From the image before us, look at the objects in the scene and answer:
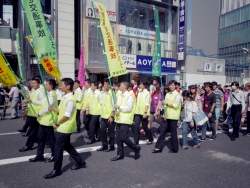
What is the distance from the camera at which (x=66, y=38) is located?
1770 centimetres

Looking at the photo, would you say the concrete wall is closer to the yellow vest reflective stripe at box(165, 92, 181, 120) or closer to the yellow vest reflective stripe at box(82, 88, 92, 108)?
the yellow vest reflective stripe at box(82, 88, 92, 108)

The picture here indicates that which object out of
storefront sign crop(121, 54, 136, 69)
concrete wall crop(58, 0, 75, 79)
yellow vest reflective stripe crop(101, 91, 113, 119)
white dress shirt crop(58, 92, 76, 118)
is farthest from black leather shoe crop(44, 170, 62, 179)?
storefront sign crop(121, 54, 136, 69)

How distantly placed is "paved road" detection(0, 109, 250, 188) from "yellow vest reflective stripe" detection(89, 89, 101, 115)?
0.94 metres

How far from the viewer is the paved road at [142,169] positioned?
384 cm

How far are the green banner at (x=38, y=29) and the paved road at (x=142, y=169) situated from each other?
2.28 m

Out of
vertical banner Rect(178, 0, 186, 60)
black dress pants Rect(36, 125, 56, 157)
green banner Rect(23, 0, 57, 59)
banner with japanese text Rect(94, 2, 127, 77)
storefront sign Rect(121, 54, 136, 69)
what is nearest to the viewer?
green banner Rect(23, 0, 57, 59)

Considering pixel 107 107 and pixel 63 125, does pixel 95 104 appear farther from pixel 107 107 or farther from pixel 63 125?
pixel 63 125

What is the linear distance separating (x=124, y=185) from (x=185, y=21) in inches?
896

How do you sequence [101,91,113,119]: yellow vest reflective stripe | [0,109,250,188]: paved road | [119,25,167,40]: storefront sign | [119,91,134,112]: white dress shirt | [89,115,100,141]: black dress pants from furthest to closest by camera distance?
1. [119,25,167,40]: storefront sign
2. [89,115,100,141]: black dress pants
3. [101,91,113,119]: yellow vest reflective stripe
4. [119,91,134,112]: white dress shirt
5. [0,109,250,188]: paved road

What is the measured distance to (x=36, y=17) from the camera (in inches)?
173

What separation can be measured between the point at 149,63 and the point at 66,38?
28.9ft

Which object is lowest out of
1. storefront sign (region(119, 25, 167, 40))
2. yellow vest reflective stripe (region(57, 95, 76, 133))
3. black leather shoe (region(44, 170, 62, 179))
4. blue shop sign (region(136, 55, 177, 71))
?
black leather shoe (region(44, 170, 62, 179))

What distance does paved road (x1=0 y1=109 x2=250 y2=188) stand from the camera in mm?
3842

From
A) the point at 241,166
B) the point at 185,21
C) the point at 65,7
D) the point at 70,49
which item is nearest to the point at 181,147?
the point at 241,166
